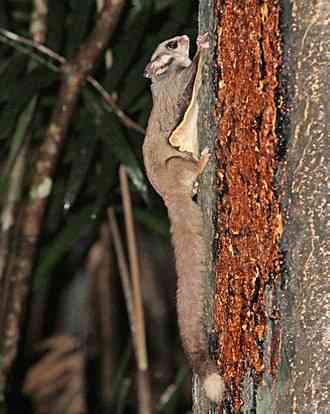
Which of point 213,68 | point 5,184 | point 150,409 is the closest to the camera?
point 213,68

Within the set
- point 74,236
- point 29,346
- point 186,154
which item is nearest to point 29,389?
point 29,346

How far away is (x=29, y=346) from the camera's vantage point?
8.73 feet

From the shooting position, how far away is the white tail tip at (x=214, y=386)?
2.89 feet

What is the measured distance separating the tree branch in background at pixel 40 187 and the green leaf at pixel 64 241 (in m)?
0.09

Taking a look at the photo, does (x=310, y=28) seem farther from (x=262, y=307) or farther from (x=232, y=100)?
(x=262, y=307)

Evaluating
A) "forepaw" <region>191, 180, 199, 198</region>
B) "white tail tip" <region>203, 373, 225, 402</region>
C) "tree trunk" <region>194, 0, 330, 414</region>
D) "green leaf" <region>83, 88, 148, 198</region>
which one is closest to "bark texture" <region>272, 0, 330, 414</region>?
"tree trunk" <region>194, 0, 330, 414</region>

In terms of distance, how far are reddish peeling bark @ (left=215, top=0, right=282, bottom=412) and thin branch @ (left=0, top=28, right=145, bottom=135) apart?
86cm

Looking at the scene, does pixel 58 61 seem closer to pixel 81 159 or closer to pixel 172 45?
pixel 81 159

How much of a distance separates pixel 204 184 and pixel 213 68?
0.12 m

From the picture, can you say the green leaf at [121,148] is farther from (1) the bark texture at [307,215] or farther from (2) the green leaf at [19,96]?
(1) the bark texture at [307,215]

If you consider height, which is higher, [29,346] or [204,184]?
[204,184]

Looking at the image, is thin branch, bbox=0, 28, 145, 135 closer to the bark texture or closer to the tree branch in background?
the tree branch in background

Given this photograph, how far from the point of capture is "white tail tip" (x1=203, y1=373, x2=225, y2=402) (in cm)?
88

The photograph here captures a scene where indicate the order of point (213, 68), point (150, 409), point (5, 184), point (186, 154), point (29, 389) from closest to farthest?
point (213, 68) → point (186, 154) → point (5, 184) → point (150, 409) → point (29, 389)
